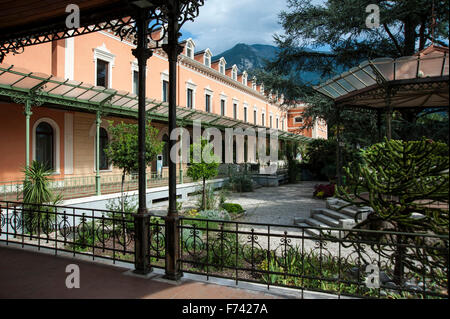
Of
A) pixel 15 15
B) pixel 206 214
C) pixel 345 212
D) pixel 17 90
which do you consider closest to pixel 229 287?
pixel 206 214

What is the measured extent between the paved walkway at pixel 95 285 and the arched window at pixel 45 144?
28.3 feet

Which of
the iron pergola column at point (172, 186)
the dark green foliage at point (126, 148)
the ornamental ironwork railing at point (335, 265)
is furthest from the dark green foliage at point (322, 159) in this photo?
the iron pergola column at point (172, 186)

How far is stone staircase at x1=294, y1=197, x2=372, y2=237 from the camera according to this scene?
824 cm

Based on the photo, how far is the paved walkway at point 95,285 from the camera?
3576 millimetres

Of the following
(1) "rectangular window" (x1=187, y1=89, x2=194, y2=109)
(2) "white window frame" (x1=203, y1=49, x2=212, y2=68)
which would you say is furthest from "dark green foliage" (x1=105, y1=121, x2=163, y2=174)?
(2) "white window frame" (x1=203, y1=49, x2=212, y2=68)

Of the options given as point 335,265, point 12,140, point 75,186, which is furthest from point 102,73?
point 335,265

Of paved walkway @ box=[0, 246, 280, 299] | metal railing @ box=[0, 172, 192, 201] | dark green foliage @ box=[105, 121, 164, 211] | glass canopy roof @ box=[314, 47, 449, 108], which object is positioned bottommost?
paved walkway @ box=[0, 246, 280, 299]

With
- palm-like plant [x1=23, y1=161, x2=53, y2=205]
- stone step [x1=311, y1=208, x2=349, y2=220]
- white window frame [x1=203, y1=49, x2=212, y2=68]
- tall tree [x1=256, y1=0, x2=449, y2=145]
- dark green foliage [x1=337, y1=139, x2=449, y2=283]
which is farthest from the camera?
white window frame [x1=203, y1=49, x2=212, y2=68]

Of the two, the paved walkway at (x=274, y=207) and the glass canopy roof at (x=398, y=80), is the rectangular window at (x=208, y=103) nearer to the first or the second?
the paved walkway at (x=274, y=207)

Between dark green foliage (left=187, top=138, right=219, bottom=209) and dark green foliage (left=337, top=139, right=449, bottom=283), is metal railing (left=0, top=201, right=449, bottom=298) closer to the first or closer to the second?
dark green foliage (left=337, top=139, right=449, bottom=283)

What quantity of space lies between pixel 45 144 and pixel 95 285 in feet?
34.5

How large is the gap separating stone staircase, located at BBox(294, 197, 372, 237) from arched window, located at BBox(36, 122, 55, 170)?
1055 cm

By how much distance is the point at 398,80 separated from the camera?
6.61 m

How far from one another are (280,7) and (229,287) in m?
16.4
